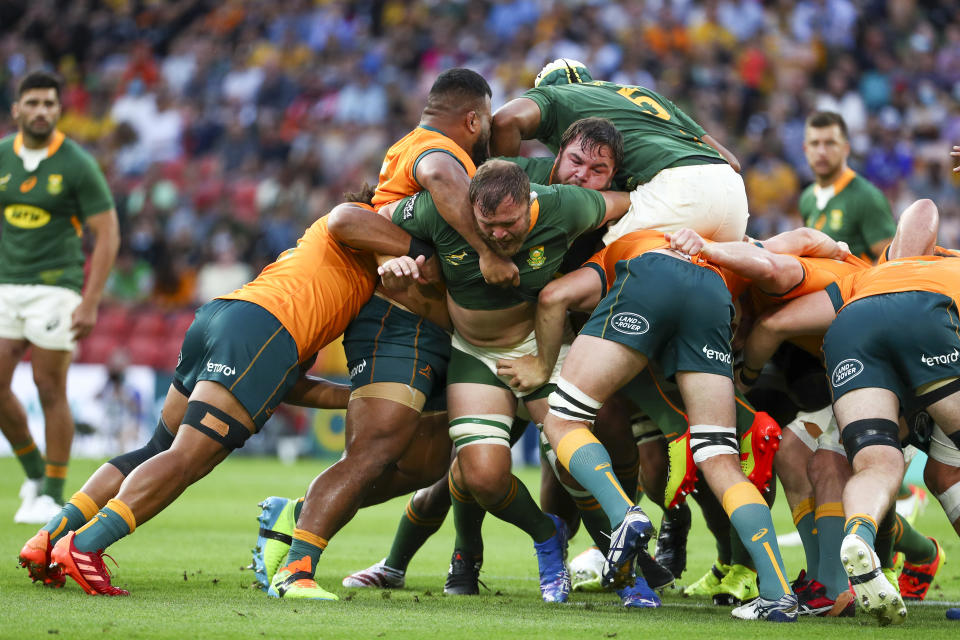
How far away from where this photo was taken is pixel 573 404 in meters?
5.46

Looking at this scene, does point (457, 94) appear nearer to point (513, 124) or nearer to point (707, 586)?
point (513, 124)

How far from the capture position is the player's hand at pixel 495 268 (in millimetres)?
5578

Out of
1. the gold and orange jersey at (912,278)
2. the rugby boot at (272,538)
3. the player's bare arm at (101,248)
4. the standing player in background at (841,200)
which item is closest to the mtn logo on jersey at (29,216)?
the player's bare arm at (101,248)

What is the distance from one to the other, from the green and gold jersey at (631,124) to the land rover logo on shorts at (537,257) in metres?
0.79

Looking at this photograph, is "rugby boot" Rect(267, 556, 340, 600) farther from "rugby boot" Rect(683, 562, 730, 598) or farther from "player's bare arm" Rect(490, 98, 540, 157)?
"player's bare arm" Rect(490, 98, 540, 157)

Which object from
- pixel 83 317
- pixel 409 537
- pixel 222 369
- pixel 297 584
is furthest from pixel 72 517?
pixel 83 317

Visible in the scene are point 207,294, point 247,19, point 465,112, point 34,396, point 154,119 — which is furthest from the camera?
point 247,19

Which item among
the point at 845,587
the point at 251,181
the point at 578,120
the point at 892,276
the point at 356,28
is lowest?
the point at 845,587

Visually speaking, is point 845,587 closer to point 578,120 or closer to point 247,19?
point 578,120

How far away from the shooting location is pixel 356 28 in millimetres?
22250

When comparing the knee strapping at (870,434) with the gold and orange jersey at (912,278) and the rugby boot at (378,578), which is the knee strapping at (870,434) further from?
the rugby boot at (378,578)

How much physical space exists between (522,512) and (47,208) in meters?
5.12

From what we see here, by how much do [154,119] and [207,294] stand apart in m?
5.22

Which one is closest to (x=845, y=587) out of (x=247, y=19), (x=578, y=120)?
(x=578, y=120)
